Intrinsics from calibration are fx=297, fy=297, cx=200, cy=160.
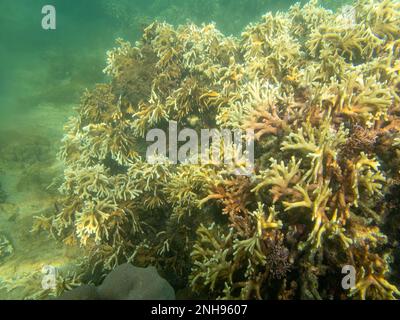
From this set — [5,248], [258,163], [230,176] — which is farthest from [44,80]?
[258,163]

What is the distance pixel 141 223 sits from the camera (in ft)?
14.1

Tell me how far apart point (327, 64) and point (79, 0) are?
3345cm

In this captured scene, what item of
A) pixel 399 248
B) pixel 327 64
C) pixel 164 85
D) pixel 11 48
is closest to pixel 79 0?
pixel 11 48

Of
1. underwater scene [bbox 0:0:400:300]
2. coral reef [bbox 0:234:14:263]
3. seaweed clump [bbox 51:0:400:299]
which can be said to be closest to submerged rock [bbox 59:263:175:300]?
underwater scene [bbox 0:0:400:300]

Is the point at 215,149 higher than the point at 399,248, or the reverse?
the point at 215,149

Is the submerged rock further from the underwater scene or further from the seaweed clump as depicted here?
the seaweed clump

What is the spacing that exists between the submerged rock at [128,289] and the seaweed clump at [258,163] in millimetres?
393

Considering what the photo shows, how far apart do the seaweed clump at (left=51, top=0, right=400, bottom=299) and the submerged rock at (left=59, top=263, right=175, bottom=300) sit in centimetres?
39

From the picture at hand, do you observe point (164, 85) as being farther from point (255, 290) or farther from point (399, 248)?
point (399, 248)

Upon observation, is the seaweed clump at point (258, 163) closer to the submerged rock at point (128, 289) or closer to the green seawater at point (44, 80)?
the submerged rock at point (128, 289)

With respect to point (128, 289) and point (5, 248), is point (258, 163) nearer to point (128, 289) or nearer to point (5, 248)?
point (128, 289)

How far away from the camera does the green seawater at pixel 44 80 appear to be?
18.3ft

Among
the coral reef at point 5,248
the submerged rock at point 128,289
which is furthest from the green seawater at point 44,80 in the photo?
the submerged rock at point 128,289

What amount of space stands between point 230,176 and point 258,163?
36 cm
